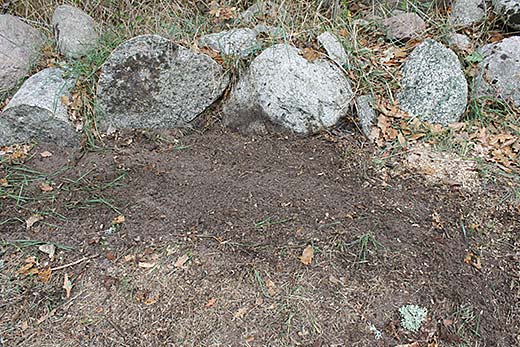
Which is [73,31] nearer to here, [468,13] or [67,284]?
[67,284]

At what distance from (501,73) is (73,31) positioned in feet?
8.75

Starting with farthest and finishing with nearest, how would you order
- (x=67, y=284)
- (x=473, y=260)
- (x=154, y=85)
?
(x=154, y=85)
(x=473, y=260)
(x=67, y=284)

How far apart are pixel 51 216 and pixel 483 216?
6.86ft

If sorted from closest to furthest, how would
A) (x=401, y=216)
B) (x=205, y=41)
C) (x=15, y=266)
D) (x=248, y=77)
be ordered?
(x=15, y=266) < (x=401, y=216) < (x=248, y=77) < (x=205, y=41)

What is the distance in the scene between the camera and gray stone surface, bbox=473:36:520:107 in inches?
120

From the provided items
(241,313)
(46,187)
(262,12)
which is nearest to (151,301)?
(241,313)

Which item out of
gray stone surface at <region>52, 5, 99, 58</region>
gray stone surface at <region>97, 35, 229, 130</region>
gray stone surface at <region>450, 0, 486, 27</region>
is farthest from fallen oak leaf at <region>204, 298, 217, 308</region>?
gray stone surface at <region>450, 0, 486, 27</region>

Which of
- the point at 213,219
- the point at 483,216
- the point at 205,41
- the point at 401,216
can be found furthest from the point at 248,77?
the point at 483,216

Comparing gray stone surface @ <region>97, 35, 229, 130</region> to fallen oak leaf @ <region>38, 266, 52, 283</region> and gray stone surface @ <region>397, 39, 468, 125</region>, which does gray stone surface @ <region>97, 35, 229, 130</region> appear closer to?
fallen oak leaf @ <region>38, 266, 52, 283</region>

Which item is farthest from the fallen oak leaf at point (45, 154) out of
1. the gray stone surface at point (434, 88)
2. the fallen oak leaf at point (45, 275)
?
the gray stone surface at point (434, 88)

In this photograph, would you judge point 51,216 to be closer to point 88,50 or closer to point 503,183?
point 88,50

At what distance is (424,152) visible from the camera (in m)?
2.81

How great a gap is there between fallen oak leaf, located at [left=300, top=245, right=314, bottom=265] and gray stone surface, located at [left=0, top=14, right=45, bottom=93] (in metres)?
2.19

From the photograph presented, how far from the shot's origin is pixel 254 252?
89.0 inches
